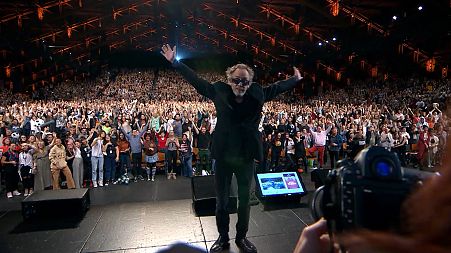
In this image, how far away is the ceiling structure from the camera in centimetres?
2033

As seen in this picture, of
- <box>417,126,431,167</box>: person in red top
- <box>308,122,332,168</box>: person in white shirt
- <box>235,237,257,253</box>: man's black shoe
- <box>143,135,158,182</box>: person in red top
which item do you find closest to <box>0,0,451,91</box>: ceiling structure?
<box>417,126,431,167</box>: person in red top

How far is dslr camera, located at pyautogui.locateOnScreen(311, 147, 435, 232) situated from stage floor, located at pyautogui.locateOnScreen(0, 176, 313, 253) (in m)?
2.47

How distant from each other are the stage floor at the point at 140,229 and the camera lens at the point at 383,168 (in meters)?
2.60

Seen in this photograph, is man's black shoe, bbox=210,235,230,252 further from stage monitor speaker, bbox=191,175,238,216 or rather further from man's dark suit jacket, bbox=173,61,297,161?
stage monitor speaker, bbox=191,175,238,216

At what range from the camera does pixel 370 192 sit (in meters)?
0.84

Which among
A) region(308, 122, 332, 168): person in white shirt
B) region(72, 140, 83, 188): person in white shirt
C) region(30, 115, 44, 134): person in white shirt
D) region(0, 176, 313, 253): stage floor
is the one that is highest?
region(30, 115, 44, 134): person in white shirt

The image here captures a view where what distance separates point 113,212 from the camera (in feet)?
17.4

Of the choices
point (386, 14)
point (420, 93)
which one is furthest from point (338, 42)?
point (420, 93)

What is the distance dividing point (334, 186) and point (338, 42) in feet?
81.3

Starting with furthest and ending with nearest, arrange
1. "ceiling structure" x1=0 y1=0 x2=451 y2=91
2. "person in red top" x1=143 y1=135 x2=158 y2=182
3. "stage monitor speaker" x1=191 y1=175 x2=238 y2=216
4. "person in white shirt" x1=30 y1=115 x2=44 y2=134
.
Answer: "ceiling structure" x1=0 y1=0 x2=451 y2=91
"person in white shirt" x1=30 y1=115 x2=44 y2=134
"person in red top" x1=143 y1=135 x2=158 y2=182
"stage monitor speaker" x1=191 y1=175 x2=238 y2=216

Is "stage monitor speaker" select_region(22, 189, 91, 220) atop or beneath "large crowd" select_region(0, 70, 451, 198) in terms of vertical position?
beneath

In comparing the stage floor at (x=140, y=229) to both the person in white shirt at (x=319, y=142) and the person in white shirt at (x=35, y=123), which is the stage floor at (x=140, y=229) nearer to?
the person in white shirt at (x=319, y=142)

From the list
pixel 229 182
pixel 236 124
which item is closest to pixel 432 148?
pixel 229 182

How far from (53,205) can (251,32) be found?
3156 cm
